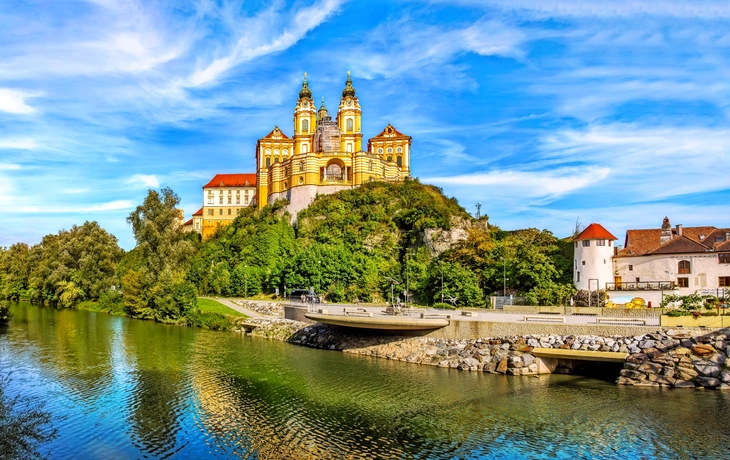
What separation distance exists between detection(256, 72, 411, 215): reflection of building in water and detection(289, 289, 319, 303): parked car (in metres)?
20.5

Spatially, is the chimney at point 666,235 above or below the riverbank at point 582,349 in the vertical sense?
above

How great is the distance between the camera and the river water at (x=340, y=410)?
1817cm

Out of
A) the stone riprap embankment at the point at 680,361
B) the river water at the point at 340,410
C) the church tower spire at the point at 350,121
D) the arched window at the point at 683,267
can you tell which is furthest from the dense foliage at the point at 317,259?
the river water at the point at 340,410

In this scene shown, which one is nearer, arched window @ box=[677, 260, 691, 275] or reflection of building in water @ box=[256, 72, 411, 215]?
arched window @ box=[677, 260, 691, 275]

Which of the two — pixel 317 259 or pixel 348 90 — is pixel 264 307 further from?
pixel 348 90

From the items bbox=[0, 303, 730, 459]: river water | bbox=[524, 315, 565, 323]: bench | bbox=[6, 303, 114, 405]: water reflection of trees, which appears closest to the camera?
bbox=[0, 303, 730, 459]: river water

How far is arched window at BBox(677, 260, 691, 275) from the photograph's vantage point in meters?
39.8

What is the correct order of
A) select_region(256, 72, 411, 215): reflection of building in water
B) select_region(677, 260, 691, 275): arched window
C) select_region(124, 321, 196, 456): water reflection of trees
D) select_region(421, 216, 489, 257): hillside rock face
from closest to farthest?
select_region(124, 321, 196, 456): water reflection of trees, select_region(677, 260, 691, 275): arched window, select_region(421, 216, 489, 257): hillside rock face, select_region(256, 72, 411, 215): reflection of building in water

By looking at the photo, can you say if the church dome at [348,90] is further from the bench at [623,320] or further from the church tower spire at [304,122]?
the bench at [623,320]

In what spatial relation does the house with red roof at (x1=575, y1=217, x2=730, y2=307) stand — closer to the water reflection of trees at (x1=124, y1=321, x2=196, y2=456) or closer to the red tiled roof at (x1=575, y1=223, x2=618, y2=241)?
the red tiled roof at (x1=575, y1=223, x2=618, y2=241)

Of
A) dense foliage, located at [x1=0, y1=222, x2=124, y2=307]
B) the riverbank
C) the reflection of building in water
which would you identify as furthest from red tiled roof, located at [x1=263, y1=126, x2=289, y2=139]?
the riverbank

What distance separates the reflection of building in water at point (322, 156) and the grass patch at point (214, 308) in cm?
2258

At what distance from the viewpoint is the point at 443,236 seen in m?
62.0

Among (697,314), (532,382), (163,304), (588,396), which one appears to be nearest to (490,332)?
(532,382)
